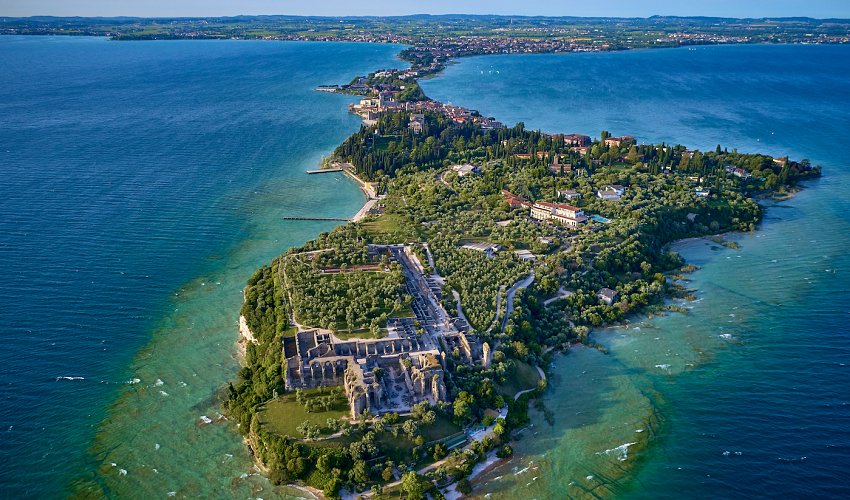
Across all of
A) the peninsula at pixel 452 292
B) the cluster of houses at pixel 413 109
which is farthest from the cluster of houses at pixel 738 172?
the cluster of houses at pixel 413 109

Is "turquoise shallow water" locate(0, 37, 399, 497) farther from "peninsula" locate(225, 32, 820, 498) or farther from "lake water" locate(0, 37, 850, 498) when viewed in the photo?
"peninsula" locate(225, 32, 820, 498)

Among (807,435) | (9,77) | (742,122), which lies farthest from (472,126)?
(9,77)

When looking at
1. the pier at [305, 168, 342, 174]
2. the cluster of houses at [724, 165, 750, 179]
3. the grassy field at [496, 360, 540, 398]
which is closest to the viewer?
the grassy field at [496, 360, 540, 398]

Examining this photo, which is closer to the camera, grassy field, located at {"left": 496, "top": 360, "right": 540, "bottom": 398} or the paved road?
grassy field, located at {"left": 496, "top": 360, "right": 540, "bottom": 398}

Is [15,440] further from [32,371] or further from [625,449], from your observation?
[625,449]

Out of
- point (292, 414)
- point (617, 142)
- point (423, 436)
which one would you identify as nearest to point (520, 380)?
point (423, 436)

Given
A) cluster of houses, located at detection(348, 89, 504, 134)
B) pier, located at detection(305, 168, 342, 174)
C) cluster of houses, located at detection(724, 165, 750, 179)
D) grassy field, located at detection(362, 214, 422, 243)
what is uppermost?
cluster of houses, located at detection(348, 89, 504, 134)

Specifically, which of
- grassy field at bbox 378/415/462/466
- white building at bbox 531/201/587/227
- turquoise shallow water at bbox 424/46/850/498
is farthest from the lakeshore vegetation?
turquoise shallow water at bbox 424/46/850/498
